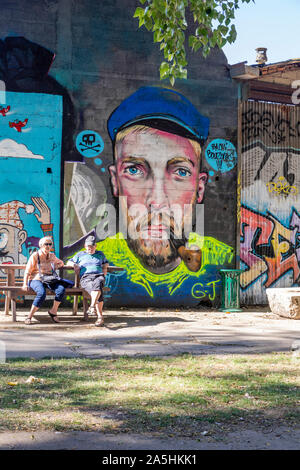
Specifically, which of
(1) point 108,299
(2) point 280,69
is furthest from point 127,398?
(2) point 280,69

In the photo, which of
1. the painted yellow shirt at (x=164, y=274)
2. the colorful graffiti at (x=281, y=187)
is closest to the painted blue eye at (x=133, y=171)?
the painted yellow shirt at (x=164, y=274)

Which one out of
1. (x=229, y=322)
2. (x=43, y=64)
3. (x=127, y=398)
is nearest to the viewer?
(x=127, y=398)

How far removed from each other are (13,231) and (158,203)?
3254 mm

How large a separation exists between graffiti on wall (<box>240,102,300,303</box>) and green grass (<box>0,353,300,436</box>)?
7420 mm

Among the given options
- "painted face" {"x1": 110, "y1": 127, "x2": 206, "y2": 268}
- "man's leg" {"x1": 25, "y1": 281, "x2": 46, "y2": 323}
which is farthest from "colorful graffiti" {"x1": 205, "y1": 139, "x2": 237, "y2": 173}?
"man's leg" {"x1": 25, "y1": 281, "x2": 46, "y2": 323}

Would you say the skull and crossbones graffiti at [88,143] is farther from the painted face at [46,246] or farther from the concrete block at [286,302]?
the concrete block at [286,302]

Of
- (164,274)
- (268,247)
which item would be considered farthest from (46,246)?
(268,247)

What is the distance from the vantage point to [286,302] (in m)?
11.1

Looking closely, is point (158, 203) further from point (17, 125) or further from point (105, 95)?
point (17, 125)

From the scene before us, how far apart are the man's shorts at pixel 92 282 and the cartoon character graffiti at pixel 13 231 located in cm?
293

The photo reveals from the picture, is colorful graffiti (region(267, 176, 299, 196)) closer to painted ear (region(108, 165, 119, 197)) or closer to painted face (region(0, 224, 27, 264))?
painted ear (region(108, 165, 119, 197))

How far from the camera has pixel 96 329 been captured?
9133 mm
